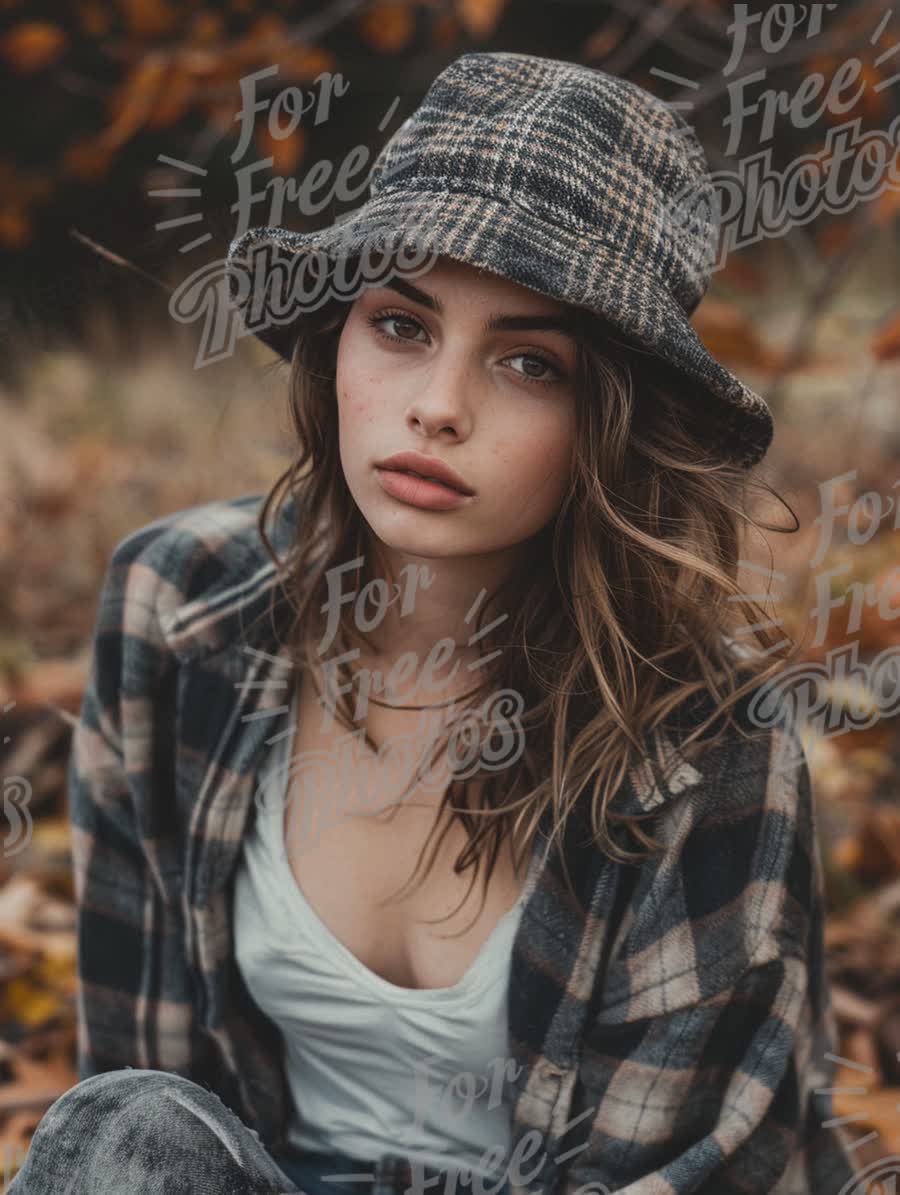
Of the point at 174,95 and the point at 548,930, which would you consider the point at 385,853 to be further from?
the point at 174,95

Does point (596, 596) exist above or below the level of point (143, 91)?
below

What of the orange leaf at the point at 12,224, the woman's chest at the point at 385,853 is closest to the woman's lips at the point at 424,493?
the woman's chest at the point at 385,853

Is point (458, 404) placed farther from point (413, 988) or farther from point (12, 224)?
point (12, 224)

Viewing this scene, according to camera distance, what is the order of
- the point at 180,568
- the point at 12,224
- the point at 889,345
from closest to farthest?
the point at 180,568 → the point at 889,345 → the point at 12,224

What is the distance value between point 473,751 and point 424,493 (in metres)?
0.45

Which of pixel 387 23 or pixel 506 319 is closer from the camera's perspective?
pixel 506 319

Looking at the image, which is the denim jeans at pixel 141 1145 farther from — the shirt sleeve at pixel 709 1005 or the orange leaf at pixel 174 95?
the orange leaf at pixel 174 95

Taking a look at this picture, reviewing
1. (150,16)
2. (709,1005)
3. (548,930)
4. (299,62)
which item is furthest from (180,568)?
(150,16)

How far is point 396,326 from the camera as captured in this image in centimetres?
134

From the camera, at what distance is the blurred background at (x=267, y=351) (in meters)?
2.25

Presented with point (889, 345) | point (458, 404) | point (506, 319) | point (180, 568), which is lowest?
point (180, 568)

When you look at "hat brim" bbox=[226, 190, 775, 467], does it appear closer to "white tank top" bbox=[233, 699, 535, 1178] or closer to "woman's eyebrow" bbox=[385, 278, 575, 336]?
Result: "woman's eyebrow" bbox=[385, 278, 575, 336]

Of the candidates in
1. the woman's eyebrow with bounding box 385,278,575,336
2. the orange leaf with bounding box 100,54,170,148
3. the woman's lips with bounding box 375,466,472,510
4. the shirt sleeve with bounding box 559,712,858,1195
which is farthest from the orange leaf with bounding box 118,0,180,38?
the shirt sleeve with bounding box 559,712,858,1195

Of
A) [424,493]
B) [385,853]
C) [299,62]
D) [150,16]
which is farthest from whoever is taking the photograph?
[150,16]
